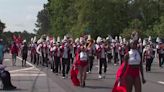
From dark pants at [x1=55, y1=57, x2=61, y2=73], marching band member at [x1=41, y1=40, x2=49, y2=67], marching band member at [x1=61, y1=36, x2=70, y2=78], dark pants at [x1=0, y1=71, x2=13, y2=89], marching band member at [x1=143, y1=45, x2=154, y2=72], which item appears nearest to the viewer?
dark pants at [x1=0, y1=71, x2=13, y2=89]

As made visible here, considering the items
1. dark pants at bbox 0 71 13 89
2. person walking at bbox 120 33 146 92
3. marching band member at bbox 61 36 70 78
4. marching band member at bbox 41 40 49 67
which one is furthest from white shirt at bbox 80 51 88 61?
marching band member at bbox 41 40 49 67

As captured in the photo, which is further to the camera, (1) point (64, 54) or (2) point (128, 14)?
(2) point (128, 14)

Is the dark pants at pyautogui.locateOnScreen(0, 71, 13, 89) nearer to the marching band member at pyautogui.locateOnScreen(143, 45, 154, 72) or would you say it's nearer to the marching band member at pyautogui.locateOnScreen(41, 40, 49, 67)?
the marching band member at pyautogui.locateOnScreen(143, 45, 154, 72)

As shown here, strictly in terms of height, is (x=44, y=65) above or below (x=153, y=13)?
below

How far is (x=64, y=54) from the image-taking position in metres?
24.6

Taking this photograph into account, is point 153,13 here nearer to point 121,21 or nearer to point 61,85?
point 121,21

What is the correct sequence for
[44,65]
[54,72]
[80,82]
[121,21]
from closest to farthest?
[80,82] < [54,72] < [44,65] < [121,21]

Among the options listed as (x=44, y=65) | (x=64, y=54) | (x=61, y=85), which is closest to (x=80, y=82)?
(x=61, y=85)

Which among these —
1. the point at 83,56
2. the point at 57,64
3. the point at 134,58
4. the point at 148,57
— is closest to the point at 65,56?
the point at 57,64

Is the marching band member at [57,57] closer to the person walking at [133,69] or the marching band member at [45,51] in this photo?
the marching band member at [45,51]

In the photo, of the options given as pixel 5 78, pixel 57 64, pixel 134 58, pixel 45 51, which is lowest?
pixel 5 78

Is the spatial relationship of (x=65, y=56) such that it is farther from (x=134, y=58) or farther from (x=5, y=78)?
(x=134, y=58)

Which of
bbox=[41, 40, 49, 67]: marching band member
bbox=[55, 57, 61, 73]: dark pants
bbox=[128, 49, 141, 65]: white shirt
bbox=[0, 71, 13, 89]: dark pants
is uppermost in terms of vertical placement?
bbox=[41, 40, 49, 67]: marching band member

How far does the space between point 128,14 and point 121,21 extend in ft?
11.9
